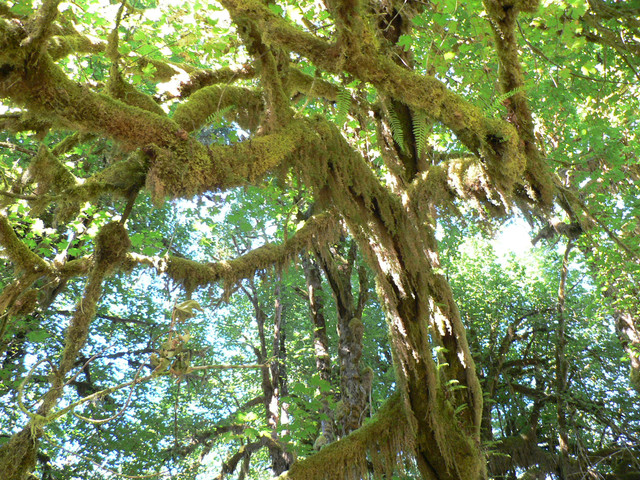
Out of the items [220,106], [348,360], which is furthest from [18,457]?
[348,360]

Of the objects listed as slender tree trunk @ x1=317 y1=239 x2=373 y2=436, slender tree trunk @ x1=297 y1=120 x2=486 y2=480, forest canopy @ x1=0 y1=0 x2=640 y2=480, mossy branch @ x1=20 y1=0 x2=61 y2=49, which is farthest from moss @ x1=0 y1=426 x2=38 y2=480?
slender tree trunk @ x1=317 y1=239 x2=373 y2=436

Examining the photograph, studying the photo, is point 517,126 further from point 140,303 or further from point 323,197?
point 140,303

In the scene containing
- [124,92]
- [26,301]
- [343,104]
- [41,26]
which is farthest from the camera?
[26,301]

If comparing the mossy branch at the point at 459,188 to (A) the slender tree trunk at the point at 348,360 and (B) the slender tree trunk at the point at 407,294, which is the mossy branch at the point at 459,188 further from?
(A) the slender tree trunk at the point at 348,360

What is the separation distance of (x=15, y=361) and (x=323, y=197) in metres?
9.38

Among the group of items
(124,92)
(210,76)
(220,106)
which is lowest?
(124,92)

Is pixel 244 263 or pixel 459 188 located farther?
pixel 244 263

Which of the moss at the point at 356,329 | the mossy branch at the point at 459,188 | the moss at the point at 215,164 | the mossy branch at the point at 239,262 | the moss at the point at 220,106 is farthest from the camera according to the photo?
the moss at the point at 356,329

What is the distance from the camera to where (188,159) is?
251 centimetres

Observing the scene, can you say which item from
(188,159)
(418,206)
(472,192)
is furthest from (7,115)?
(472,192)

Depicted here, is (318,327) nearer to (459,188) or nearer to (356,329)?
(356,329)

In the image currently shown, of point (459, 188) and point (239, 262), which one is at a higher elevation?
point (239, 262)

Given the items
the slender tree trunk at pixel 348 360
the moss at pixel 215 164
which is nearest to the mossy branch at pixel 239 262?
the slender tree trunk at pixel 348 360

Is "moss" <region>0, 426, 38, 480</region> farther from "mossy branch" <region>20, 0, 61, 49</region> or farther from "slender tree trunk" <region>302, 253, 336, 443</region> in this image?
"slender tree trunk" <region>302, 253, 336, 443</region>
